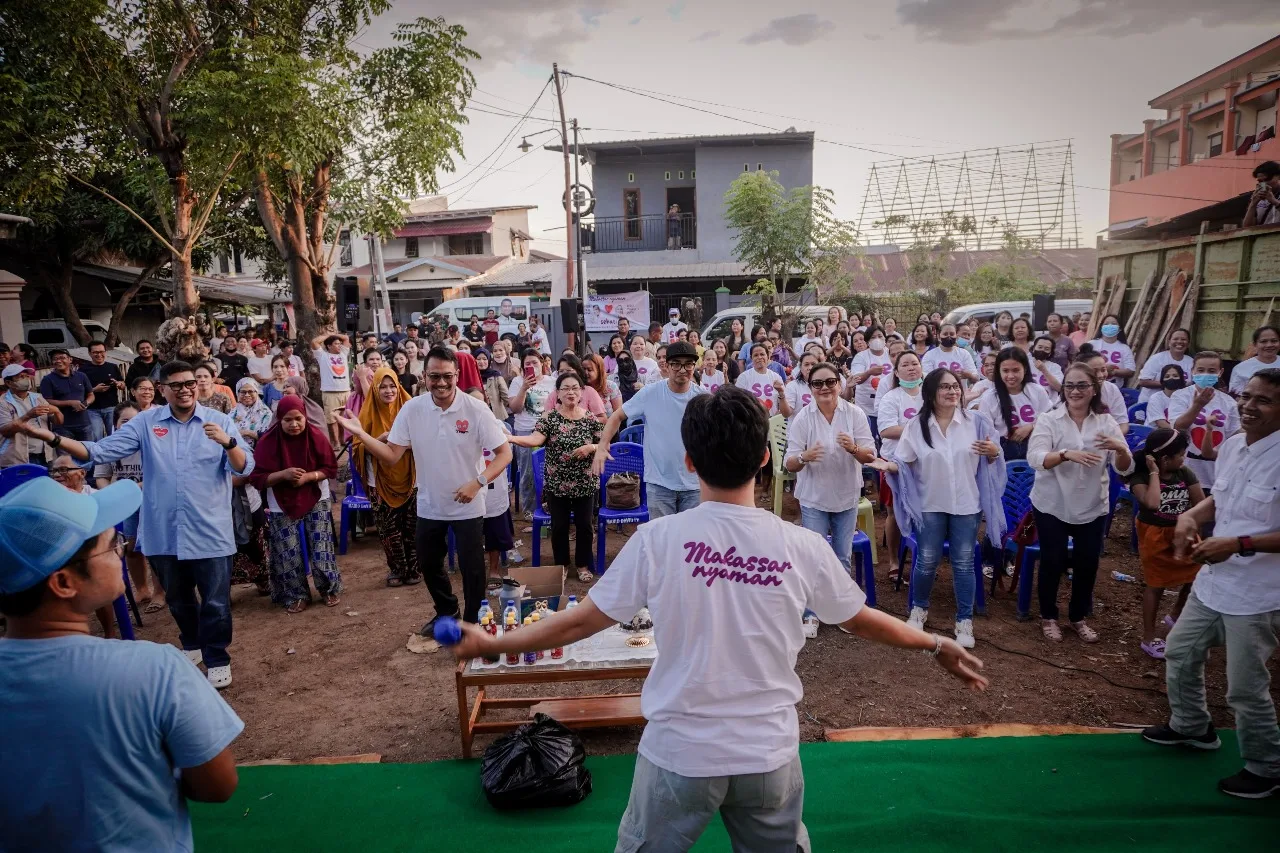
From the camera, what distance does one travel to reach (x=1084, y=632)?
16.3 ft

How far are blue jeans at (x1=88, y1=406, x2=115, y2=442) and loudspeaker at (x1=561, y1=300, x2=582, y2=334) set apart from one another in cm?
684

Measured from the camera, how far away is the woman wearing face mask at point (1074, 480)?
471 cm

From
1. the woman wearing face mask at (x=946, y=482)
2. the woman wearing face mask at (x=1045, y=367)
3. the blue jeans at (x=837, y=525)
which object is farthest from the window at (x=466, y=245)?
the woman wearing face mask at (x=946, y=482)

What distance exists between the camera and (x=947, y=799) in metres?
3.27

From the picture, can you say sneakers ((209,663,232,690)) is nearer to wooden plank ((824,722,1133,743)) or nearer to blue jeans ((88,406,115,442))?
wooden plank ((824,722,1133,743))

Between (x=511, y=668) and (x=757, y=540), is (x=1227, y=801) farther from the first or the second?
(x=511, y=668)

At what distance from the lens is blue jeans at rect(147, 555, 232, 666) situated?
14.5ft

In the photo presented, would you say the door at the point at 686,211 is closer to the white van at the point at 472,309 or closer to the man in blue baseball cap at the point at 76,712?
the white van at the point at 472,309

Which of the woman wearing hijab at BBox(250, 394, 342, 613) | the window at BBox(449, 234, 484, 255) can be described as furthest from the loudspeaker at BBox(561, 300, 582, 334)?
the window at BBox(449, 234, 484, 255)

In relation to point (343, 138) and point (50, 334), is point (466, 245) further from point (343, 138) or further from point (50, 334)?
point (343, 138)

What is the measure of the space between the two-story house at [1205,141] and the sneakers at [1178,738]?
46.4 ft

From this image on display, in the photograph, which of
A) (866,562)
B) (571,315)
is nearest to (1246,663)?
(866,562)

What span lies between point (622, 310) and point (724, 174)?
9928 mm

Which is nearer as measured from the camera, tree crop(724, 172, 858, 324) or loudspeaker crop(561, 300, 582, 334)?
loudspeaker crop(561, 300, 582, 334)
